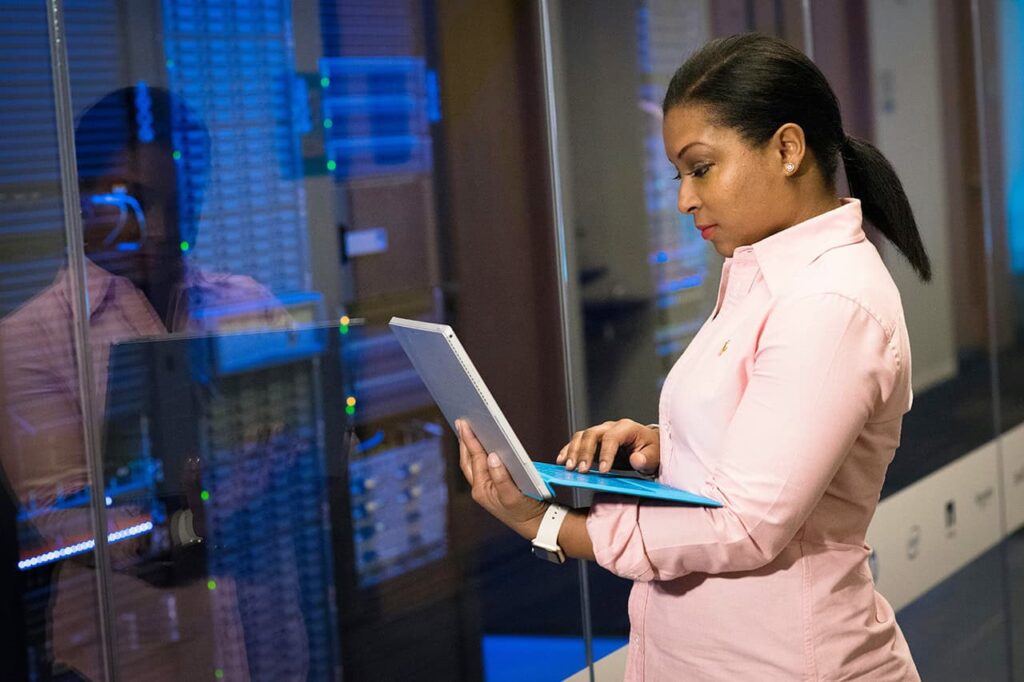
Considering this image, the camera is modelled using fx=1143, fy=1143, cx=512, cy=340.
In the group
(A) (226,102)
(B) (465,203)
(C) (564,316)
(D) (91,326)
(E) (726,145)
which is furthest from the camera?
(C) (564,316)

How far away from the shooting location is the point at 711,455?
158cm

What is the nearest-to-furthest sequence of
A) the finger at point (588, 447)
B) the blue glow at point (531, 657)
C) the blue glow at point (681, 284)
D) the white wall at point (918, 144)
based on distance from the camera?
the finger at point (588, 447), the blue glow at point (531, 657), the blue glow at point (681, 284), the white wall at point (918, 144)

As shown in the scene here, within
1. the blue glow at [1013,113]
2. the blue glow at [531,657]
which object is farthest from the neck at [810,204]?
the blue glow at [1013,113]

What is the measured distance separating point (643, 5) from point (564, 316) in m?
0.89

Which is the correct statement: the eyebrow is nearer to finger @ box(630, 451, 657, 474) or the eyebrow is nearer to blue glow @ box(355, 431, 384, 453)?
finger @ box(630, 451, 657, 474)

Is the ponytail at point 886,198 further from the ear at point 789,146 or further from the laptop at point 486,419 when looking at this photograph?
the laptop at point 486,419

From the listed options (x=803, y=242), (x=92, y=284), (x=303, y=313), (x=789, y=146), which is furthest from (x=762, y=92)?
(x=92, y=284)

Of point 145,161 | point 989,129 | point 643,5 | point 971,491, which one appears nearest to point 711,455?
point 145,161

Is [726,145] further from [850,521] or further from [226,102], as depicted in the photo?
[226,102]

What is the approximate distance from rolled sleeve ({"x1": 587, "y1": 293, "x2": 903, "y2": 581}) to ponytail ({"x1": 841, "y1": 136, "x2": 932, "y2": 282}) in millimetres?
278

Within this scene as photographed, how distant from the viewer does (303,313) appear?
2105 millimetres

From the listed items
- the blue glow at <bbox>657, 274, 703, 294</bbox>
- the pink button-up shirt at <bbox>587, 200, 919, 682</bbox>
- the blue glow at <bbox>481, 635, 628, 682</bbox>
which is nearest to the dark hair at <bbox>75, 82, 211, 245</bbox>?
the pink button-up shirt at <bbox>587, 200, 919, 682</bbox>

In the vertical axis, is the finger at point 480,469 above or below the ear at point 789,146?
below

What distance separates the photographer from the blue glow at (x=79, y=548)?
175 centimetres
